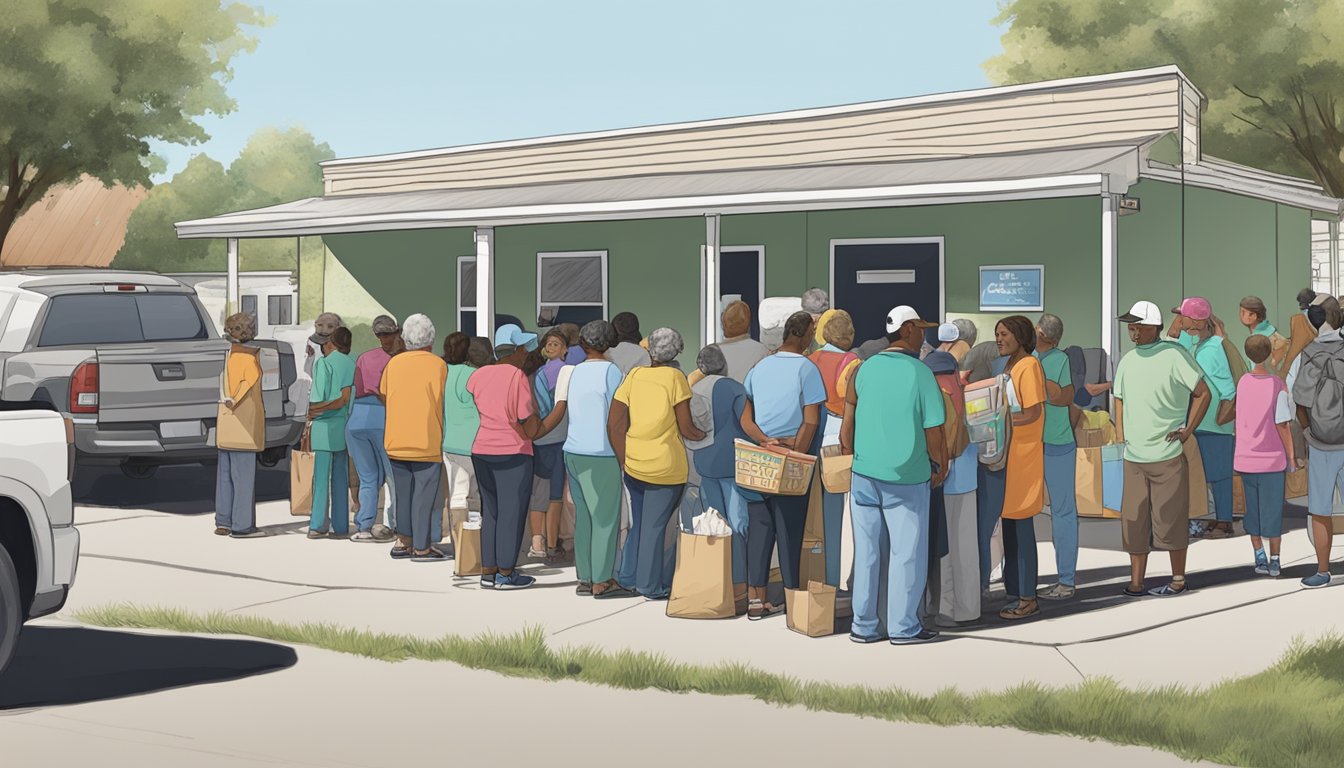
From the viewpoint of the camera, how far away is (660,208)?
16.7 m

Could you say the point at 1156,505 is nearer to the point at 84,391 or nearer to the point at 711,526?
the point at 711,526

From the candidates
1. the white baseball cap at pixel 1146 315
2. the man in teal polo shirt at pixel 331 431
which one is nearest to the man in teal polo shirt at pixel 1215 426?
the white baseball cap at pixel 1146 315

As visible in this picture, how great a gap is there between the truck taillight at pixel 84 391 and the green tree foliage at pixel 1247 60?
3635 centimetres

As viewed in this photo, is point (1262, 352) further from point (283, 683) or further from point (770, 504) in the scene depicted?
point (283, 683)

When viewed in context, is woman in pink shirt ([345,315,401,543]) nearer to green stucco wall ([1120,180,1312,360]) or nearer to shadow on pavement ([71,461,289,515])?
shadow on pavement ([71,461,289,515])

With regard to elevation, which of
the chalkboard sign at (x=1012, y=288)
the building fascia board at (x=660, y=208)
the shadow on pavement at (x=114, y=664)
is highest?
the building fascia board at (x=660, y=208)

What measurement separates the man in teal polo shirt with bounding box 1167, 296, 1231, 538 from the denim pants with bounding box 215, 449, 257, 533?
22.9ft

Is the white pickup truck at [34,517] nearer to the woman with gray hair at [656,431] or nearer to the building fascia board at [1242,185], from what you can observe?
the woman with gray hair at [656,431]

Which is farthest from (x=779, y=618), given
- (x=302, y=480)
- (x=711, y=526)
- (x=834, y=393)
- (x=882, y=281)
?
(x=882, y=281)

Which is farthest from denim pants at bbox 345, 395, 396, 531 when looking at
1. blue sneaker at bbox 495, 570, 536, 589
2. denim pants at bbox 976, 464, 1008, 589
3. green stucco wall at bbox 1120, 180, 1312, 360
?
green stucco wall at bbox 1120, 180, 1312, 360

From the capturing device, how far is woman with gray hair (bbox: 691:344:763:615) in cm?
902

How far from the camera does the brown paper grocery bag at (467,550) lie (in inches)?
401

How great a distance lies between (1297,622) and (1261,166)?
39.7 meters

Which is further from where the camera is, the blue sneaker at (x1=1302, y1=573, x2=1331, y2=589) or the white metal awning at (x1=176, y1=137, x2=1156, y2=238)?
the white metal awning at (x1=176, y1=137, x2=1156, y2=238)
